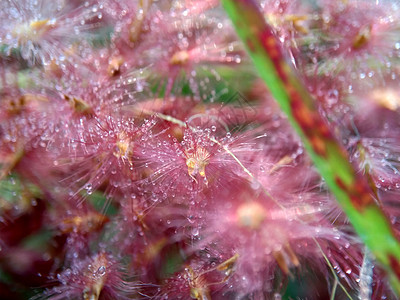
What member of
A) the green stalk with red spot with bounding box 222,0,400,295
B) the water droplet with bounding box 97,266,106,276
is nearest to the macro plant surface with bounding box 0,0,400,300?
the water droplet with bounding box 97,266,106,276

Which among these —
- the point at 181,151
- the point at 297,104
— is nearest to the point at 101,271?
the point at 181,151

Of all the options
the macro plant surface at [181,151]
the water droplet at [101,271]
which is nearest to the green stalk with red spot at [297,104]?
the macro plant surface at [181,151]

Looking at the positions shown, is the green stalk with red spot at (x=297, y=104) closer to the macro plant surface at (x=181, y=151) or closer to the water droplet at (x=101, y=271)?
the macro plant surface at (x=181, y=151)

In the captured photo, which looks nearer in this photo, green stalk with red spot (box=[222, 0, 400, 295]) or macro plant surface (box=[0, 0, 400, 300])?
green stalk with red spot (box=[222, 0, 400, 295])

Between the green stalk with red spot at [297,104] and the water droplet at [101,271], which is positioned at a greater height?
the green stalk with red spot at [297,104]

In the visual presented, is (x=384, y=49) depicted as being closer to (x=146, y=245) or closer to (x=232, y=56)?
(x=232, y=56)

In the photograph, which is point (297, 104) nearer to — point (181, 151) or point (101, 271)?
point (181, 151)

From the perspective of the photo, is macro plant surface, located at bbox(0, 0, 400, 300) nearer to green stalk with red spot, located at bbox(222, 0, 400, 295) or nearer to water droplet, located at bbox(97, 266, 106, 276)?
water droplet, located at bbox(97, 266, 106, 276)

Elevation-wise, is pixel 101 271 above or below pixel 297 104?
below

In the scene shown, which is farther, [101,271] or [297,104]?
[101,271]
